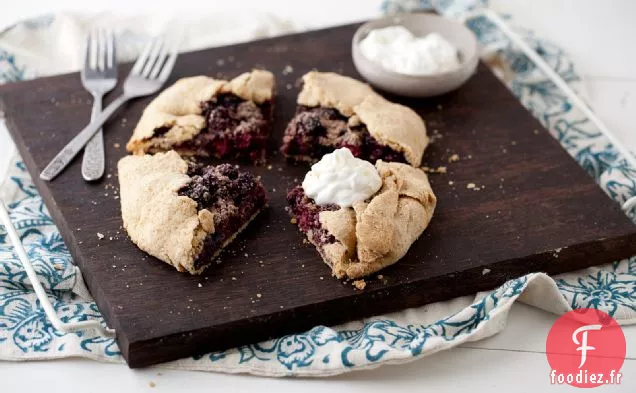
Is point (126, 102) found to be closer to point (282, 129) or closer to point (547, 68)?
point (282, 129)

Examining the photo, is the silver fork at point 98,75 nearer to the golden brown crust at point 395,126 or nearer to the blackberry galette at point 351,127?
the blackberry galette at point 351,127

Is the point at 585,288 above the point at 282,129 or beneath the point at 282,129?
beneath

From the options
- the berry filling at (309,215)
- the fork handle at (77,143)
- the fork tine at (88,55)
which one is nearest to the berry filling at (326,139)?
the berry filling at (309,215)

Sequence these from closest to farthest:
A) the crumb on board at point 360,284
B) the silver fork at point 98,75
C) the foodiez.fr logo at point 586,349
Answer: the foodiez.fr logo at point 586,349
the crumb on board at point 360,284
the silver fork at point 98,75

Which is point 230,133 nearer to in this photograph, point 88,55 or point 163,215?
point 163,215

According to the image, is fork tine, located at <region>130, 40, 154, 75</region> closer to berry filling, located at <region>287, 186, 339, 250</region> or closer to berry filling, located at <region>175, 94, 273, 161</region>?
berry filling, located at <region>175, 94, 273, 161</region>

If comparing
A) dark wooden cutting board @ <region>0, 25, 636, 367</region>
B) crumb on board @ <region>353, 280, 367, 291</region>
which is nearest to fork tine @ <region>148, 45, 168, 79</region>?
dark wooden cutting board @ <region>0, 25, 636, 367</region>

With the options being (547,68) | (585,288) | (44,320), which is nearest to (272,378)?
(44,320)
